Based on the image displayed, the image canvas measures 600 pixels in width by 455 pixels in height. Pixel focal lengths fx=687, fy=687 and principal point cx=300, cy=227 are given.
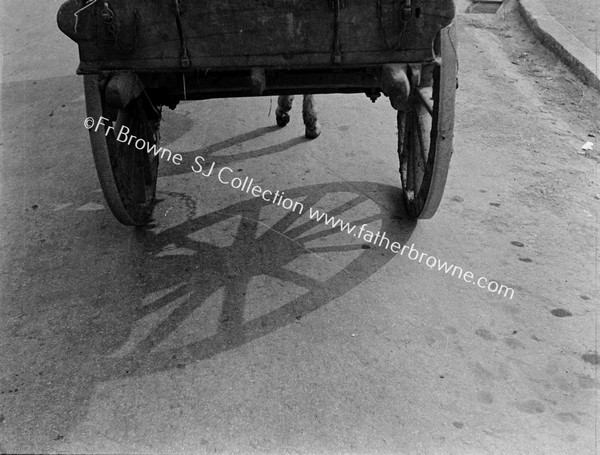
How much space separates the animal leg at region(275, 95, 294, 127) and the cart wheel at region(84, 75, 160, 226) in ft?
3.77

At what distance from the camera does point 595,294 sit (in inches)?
130

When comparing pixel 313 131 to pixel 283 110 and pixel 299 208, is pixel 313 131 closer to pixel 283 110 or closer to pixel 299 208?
pixel 283 110

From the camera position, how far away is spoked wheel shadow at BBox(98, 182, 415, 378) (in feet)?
10.00

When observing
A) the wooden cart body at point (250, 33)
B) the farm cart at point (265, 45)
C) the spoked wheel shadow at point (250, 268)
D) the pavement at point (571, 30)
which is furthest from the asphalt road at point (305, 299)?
the wooden cart body at point (250, 33)

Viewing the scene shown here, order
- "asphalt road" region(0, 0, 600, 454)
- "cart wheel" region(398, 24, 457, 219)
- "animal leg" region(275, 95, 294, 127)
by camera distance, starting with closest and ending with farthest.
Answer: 1. "asphalt road" region(0, 0, 600, 454)
2. "cart wheel" region(398, 24, 457, 219)
3. "animal leg" region(275, 95, 294, 127)

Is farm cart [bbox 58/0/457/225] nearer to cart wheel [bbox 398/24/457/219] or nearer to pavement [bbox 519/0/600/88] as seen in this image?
cart wheel [bbox 398/24/457/219]

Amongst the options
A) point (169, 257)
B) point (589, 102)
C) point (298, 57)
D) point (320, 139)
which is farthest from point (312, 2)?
point (589, 102)

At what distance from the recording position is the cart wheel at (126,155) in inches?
120

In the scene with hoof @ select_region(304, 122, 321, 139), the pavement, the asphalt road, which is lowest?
the asphalt road

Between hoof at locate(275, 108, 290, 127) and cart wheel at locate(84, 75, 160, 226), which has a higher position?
cart wheel at locate(84, 75, 160, 226)

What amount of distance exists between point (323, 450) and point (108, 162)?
1598 millimetres

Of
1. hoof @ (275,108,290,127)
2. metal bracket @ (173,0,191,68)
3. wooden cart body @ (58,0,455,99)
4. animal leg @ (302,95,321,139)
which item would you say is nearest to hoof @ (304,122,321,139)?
animal leg @ (302,95,321,139)

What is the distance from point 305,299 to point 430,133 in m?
1.01

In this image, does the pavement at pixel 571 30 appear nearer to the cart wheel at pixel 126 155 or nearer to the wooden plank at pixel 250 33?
the wooden plank at pixel 250 33
